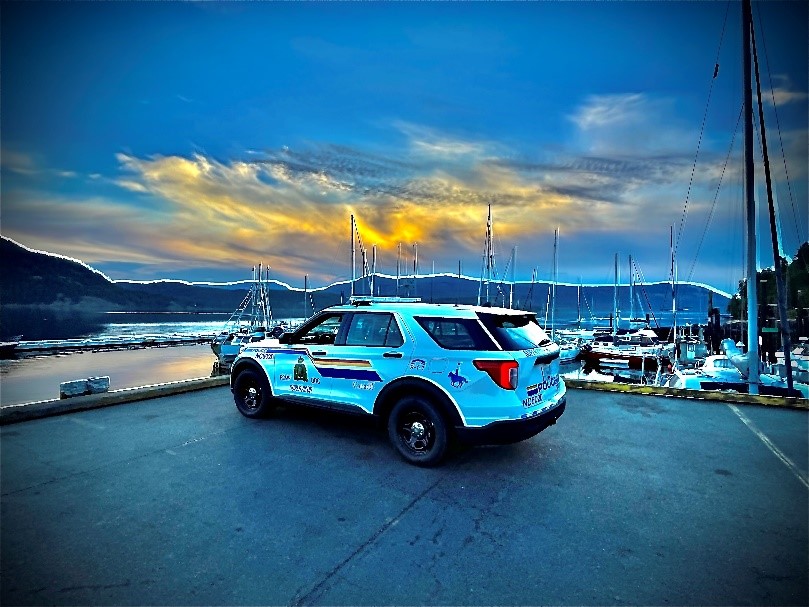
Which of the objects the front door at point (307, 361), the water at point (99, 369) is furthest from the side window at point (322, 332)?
the water at point (99, 369)

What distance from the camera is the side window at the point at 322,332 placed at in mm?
5297

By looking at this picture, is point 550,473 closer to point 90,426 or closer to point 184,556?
point 184,556

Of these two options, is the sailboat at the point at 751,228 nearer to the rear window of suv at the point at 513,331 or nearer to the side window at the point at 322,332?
the rear window of suv at the point at 513,331

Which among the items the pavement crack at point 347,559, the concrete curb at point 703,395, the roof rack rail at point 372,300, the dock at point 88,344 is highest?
the roof rack rail at point 372,300

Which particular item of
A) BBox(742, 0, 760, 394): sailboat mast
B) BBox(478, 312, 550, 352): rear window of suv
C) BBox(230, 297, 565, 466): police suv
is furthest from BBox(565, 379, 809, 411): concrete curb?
BBox(478, 312, 550, 352): rear window of suv

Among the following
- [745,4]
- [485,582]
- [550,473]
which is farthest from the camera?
[745,4]

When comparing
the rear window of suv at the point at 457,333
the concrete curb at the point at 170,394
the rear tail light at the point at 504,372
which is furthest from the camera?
the concrete curb at the point at 170,394

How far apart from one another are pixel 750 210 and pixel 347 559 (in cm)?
1145

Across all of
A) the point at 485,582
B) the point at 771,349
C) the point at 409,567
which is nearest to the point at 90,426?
the point at 409,567

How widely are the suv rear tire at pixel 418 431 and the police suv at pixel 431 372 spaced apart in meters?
0.01

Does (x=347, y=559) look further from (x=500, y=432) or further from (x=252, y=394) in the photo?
(x=252, y=394)

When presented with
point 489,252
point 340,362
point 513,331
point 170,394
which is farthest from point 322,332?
point 489,252

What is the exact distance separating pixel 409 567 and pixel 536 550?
35.2 inches

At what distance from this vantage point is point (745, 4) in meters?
10.2
